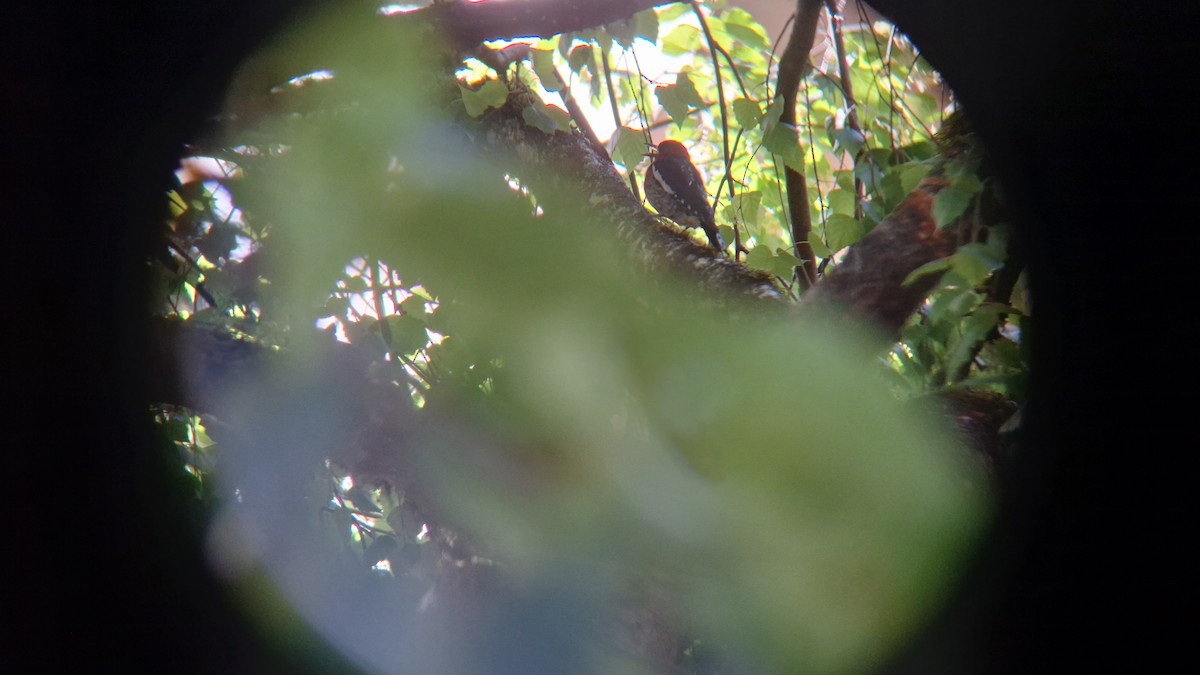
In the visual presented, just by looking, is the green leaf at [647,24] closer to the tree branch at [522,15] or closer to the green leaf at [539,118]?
the tree branch at [522,15]

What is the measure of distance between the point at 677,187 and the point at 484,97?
2.52ft

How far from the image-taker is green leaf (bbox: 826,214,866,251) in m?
1.35

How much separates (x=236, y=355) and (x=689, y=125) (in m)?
1.16

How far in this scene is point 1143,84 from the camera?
682 millimetres

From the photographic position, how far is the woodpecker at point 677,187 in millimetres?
1971

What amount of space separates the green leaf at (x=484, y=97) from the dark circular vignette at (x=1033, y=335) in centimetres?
43

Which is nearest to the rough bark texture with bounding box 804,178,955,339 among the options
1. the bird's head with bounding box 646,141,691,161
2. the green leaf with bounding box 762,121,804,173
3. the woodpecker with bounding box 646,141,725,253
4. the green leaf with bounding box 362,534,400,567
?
the green leaf with bounding box 762,121,804,173

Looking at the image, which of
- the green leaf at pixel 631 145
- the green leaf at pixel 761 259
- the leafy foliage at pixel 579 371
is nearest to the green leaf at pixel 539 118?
the leafy foliage at pixel 579 371

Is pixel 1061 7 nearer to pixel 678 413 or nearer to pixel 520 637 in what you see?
pixel 678 413

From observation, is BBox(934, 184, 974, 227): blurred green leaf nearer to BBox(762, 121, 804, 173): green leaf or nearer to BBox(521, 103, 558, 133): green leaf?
BBox(762, 121, 804, 173): green leaf

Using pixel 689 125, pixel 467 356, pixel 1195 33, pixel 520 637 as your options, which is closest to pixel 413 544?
pixel 520 637

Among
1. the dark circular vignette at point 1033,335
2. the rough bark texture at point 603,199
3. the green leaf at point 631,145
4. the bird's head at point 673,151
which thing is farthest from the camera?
the bird's head at point 673,151

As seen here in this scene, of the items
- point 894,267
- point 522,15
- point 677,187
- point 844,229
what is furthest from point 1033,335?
point 677,187

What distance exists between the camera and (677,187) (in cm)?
205
